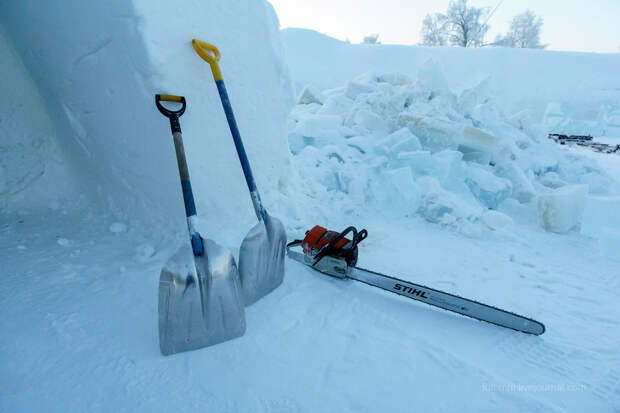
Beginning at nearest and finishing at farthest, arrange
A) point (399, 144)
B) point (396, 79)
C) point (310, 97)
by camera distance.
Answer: point (399, 144) < point (396, 79) < point (310, 97)

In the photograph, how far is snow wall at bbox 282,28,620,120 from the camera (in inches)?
453

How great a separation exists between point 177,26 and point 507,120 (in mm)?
5203

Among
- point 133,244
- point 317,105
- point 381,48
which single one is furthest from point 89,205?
point 381,48

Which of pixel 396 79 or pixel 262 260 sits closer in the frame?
pixel 262 260

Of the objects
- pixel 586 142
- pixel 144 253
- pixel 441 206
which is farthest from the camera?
pixel 586 142

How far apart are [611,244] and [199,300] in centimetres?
263

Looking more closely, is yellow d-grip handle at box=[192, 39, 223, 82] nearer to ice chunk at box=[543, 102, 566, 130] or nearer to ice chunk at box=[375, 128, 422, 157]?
ice chunk at box=[375, 128, 422, 157]

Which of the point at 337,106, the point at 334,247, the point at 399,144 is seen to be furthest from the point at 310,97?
the point at 334,247

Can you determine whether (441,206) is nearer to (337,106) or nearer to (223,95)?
(223,95)

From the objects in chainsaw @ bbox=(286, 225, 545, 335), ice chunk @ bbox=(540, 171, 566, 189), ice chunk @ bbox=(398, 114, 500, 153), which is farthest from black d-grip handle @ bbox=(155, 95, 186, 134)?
ice chunk @ bbox=(540, 171, 566, 189)

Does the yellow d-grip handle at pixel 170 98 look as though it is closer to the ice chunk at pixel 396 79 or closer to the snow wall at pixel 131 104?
the snow wall at pixel 131 104

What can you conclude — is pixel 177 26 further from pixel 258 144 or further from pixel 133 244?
pixel 133 244

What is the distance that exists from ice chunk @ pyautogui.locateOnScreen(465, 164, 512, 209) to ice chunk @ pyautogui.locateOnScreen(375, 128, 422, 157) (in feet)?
2.00

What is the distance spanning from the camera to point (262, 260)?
1395mm
